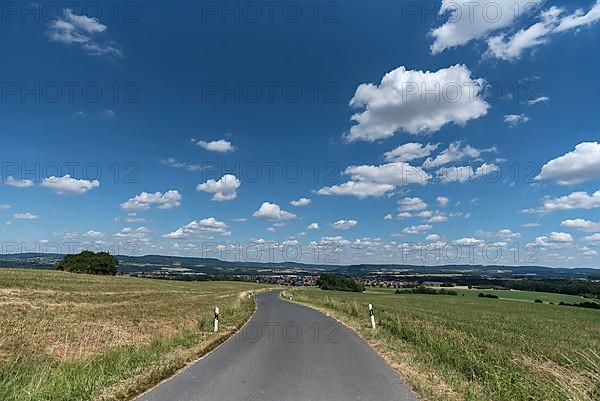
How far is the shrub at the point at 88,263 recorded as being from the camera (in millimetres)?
98625

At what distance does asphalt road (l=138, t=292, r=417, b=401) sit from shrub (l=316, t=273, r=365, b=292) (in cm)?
10308

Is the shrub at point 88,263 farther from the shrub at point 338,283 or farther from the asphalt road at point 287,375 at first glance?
the asphalt road at point 287,375

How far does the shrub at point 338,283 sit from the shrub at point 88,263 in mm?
56440

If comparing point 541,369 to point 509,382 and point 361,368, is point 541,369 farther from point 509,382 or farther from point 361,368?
point 361,368

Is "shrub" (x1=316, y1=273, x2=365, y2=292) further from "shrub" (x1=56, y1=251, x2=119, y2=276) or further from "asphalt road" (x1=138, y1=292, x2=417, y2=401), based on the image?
"asphalt road" (x1=138, y1=292, x2=417, y2=401)

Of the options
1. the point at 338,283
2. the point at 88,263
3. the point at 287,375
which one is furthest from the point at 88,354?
the point at 338,283

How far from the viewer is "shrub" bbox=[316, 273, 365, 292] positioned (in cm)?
11605

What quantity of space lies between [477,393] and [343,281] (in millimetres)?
116499

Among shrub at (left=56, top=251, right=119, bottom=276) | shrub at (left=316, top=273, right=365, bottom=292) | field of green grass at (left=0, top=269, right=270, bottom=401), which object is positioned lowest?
shrub at (left=316, top=273, right=365, bottom=292)

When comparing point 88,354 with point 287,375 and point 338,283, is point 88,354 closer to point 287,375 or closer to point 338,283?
point 287,375

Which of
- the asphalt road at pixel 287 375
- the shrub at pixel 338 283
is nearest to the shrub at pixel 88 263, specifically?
the shrub at pixel 338 283

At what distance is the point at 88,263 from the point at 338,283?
6438 cm

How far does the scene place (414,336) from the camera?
13758mm

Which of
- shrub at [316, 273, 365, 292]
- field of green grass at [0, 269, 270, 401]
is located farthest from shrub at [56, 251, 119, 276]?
field of green grass at [0, 269, 270, 401]
